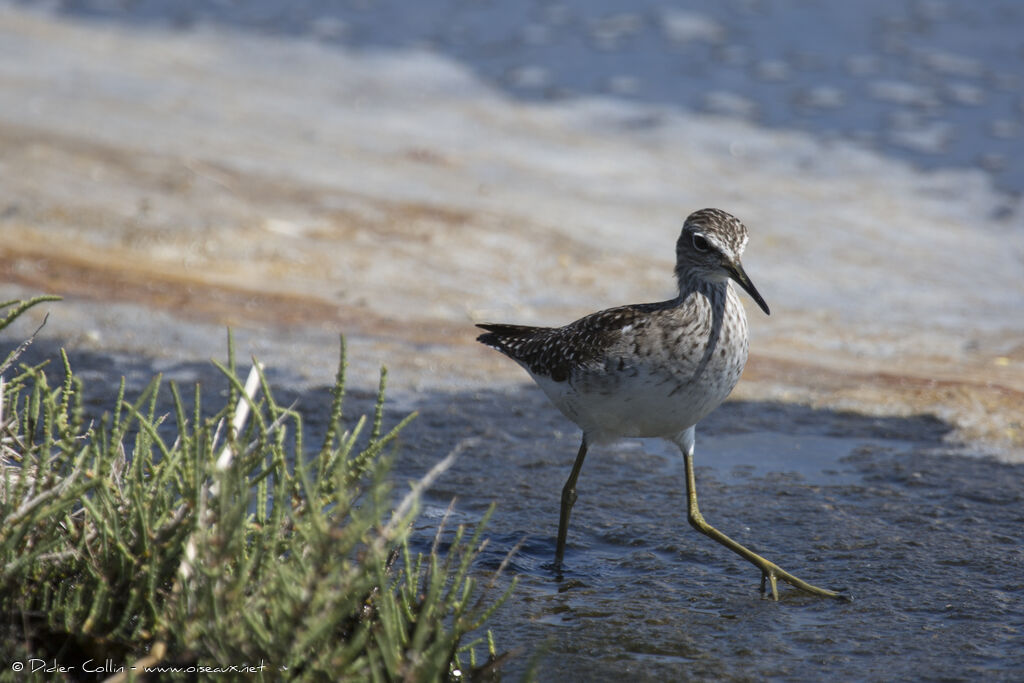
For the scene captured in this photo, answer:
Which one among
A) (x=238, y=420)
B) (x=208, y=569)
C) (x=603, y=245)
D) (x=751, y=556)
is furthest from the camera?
(x=603, y=245)

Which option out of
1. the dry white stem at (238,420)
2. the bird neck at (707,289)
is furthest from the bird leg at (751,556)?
the dry white stem at (238,420)

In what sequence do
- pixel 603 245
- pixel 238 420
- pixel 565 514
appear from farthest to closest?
1. pixel 603 245
2. pixel 565 514
3. pixel 238 420

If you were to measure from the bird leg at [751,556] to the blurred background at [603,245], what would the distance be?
5.5 inches

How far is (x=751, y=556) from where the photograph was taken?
5.11m

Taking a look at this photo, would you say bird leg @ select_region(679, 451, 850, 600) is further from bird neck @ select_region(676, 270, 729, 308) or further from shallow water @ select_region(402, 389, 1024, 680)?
bird neck @ select_region(676, 270, 729, 308)

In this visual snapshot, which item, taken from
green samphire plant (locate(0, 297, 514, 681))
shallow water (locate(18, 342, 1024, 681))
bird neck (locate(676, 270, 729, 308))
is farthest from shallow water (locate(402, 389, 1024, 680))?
bird neck (locate(676, 270, 729, 308))

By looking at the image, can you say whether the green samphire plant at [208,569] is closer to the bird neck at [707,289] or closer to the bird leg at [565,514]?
the bird leg at [565,514]

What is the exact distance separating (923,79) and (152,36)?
9.35 m

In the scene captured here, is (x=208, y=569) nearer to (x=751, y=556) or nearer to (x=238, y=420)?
(x=238, y=420)

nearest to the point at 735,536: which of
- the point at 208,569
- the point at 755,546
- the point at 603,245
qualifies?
the point at 755,546

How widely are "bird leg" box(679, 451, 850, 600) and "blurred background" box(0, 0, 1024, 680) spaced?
0.46 feet

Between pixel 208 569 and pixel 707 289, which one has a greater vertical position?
pixel 707 289

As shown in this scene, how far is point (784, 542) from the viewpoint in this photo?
5520 millimetres

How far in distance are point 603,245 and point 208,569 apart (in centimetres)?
673
